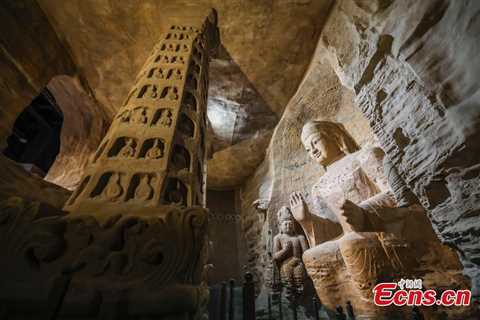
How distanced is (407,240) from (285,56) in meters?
2.60

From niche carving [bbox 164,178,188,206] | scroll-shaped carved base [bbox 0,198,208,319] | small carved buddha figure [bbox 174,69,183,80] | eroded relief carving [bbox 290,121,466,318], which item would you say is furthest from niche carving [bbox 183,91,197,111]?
eroded relief carving [bbox 290,121,466,318]

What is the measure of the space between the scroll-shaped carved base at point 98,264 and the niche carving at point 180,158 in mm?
438

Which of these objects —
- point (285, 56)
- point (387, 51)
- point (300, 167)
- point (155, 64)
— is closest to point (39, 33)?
point (155, 64)

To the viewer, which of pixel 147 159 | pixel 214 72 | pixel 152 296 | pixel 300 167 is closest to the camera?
pixel 152 296

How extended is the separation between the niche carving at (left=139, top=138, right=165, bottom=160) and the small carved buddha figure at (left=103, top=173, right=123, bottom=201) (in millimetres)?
190

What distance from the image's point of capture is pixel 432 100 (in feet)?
4.09

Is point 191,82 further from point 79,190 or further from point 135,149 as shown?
point 79,190

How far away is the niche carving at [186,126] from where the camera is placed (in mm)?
1472

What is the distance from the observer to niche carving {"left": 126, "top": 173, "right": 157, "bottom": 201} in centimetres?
105

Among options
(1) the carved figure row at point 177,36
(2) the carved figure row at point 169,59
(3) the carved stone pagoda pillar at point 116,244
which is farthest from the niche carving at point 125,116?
(1) the carved figure row at point 177,36

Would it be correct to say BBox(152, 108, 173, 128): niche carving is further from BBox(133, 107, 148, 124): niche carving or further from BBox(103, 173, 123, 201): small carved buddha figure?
BBox(103, 173, 123, 201): small carved buddha figure

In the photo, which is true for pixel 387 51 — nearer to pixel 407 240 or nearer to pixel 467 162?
pixel 467 162

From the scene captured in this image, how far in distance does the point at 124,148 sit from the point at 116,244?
2.06 ft

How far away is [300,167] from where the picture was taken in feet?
11.8
